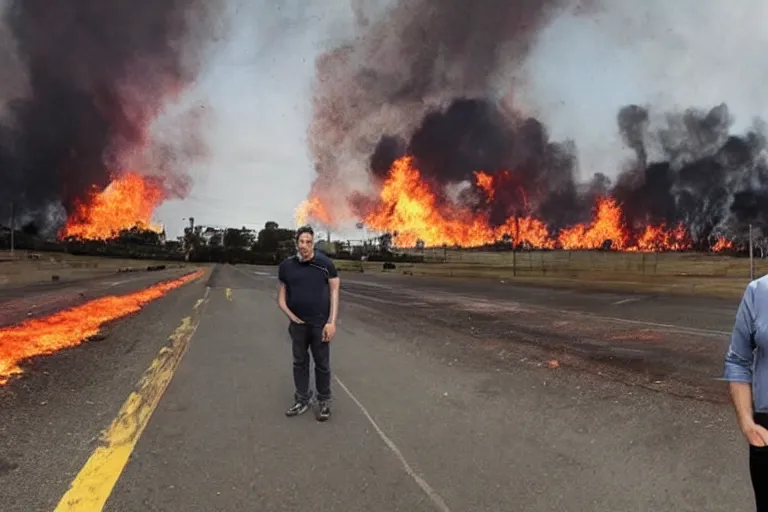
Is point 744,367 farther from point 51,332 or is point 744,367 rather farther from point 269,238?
point 269,238

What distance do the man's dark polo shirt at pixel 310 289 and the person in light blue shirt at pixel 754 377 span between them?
3621 millimetres

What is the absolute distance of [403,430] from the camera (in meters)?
5.12

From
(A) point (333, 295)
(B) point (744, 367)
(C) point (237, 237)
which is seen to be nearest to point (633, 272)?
(A) point (333, 295)

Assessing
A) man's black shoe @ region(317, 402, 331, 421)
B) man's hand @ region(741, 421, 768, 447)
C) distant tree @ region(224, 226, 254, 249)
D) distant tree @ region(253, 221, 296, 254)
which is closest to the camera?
man's hand @ region(741, 421, 768, 447)

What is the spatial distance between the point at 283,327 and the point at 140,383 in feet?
19.2

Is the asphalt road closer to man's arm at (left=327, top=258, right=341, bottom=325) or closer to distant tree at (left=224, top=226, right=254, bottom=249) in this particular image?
man's arm at (left=327, top=258, right=341, bottom=325)

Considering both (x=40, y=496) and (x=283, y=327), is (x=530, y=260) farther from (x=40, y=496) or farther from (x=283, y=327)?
(x=40, y=496)

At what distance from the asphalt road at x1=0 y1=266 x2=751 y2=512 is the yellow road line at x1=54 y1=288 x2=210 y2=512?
0.08 metres

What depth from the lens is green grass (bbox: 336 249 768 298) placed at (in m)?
29.1

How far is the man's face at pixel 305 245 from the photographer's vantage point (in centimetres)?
545

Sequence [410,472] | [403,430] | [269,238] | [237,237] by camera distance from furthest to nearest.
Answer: [237,237] → [269,238] → [403,430] → [410,472]

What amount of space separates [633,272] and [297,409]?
38.6 meters

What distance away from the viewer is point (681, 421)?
5.48 m

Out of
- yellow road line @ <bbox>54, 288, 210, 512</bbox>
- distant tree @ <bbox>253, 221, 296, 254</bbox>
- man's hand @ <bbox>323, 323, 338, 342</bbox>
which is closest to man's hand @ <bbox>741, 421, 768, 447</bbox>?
yellow road line @ <bbox>54, 288, 210, 512</bbox>
